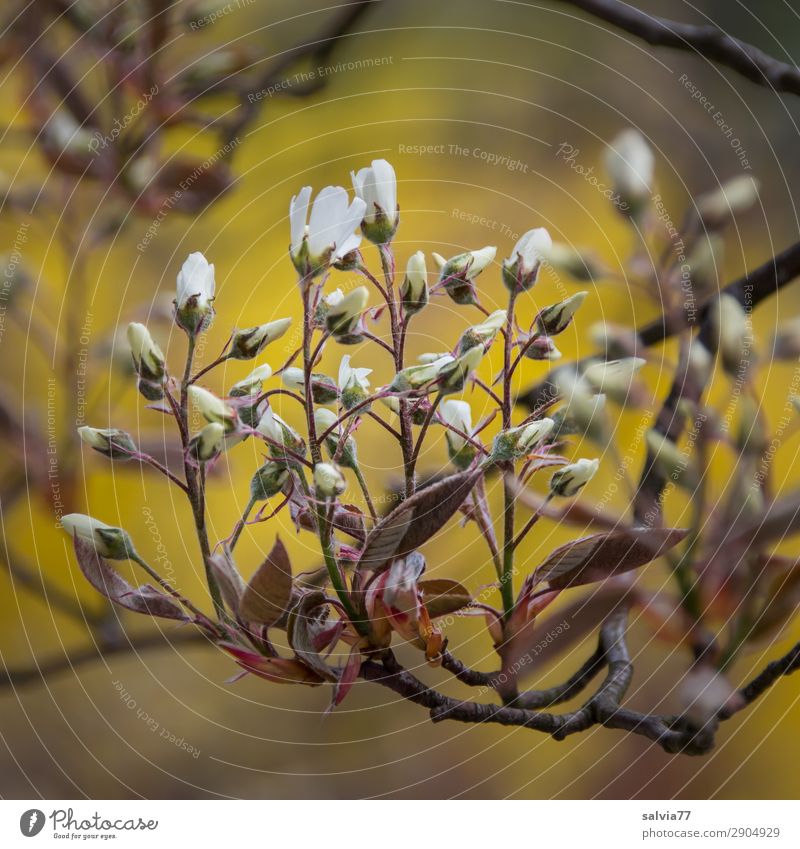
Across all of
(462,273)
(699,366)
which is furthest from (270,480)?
(699,366)

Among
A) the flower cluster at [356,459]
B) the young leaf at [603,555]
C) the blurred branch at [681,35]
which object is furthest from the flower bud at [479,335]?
the blurred branch at [681,35]

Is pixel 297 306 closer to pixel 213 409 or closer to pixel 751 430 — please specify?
pixel 213 409

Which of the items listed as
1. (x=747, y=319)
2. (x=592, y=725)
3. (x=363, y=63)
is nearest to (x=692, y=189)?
(x=747, y=319)

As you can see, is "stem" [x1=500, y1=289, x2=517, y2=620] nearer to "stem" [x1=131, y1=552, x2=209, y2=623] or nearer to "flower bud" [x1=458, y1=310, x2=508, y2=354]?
"flower bud" [x1=458, y1=310, x2=508, y2=354]

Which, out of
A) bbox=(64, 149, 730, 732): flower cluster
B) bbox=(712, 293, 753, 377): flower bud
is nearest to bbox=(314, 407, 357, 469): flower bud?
bbox=(64, 149, 730, 732): flower cluster

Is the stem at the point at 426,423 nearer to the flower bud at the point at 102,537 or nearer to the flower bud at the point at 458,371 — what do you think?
the flower bud at the point at 458,371

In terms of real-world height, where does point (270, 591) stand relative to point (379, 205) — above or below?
below

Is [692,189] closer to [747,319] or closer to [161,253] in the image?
[747,319]

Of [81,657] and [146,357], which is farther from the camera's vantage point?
[81,657]
